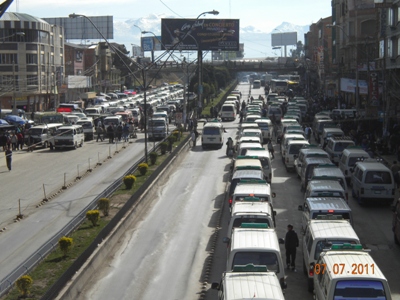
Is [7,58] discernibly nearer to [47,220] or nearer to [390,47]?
[390,47]

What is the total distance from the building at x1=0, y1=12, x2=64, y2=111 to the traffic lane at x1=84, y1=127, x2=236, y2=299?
4892 centimetres

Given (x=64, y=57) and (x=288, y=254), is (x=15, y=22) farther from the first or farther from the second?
(x=288, y=254)

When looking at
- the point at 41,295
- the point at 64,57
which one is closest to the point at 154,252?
the point at 41,295

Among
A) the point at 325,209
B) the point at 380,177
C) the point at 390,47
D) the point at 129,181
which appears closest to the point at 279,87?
the point at 390,47

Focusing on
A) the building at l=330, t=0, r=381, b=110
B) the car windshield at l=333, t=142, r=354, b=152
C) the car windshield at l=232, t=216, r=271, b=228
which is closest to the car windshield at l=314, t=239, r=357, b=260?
the car windshield at l=232, t=216, r=271, b=228

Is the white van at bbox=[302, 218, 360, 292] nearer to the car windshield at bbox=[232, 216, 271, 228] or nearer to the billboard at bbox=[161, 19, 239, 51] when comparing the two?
the car windshield at bbox=[232, 216, 271, 228]

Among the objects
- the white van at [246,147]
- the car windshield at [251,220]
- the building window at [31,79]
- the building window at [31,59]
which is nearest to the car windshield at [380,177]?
the car windshield at [251,220]

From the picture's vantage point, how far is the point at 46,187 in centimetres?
3600

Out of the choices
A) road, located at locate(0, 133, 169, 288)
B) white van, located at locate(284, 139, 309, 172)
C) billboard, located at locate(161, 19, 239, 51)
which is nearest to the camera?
road, located at locate(0, 133, 169, 288)

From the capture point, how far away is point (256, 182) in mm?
27609

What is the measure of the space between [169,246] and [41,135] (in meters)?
30.0

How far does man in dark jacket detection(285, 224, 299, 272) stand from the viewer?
20578 mm

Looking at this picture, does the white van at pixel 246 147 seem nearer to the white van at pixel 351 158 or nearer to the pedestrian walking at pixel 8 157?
the white van at pixel 351 158

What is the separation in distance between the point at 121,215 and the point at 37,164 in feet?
65.2
